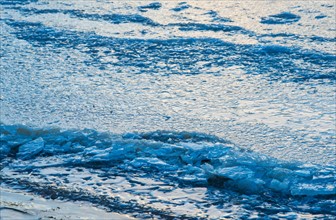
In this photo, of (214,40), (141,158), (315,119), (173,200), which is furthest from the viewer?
(214,40)

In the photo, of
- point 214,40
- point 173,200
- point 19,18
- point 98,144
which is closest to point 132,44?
point 214,40

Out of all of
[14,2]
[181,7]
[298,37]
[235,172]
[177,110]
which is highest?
[14,2]

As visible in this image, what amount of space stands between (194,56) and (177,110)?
108 centimetres

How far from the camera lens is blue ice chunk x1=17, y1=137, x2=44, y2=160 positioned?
327 cm

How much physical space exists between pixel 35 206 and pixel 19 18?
11.3 feet

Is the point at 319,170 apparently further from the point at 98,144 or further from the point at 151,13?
the point at 151,13

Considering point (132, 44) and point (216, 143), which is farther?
point (132, 44)

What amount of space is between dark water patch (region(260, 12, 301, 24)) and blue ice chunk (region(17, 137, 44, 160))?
2.65 metres

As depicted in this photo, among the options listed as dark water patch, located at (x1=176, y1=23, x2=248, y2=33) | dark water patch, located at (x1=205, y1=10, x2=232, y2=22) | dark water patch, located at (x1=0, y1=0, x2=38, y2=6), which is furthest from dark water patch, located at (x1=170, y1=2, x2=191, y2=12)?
dark water patch, located at (x1=0, y1=0, x2=38, y2=6)

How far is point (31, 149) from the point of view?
3.31 metres

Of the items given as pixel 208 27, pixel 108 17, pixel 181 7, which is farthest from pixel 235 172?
pixel 181 7

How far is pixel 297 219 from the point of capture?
102 inches

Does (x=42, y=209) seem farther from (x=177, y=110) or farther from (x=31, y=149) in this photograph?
(x=177, y=110)

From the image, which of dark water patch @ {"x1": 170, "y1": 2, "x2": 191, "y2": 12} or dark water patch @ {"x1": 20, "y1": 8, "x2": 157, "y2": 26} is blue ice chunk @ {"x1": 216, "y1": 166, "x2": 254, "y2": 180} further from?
dark water patch @ {"x1": 170, "y1": 2, "x2": 191, "y2": 12}
